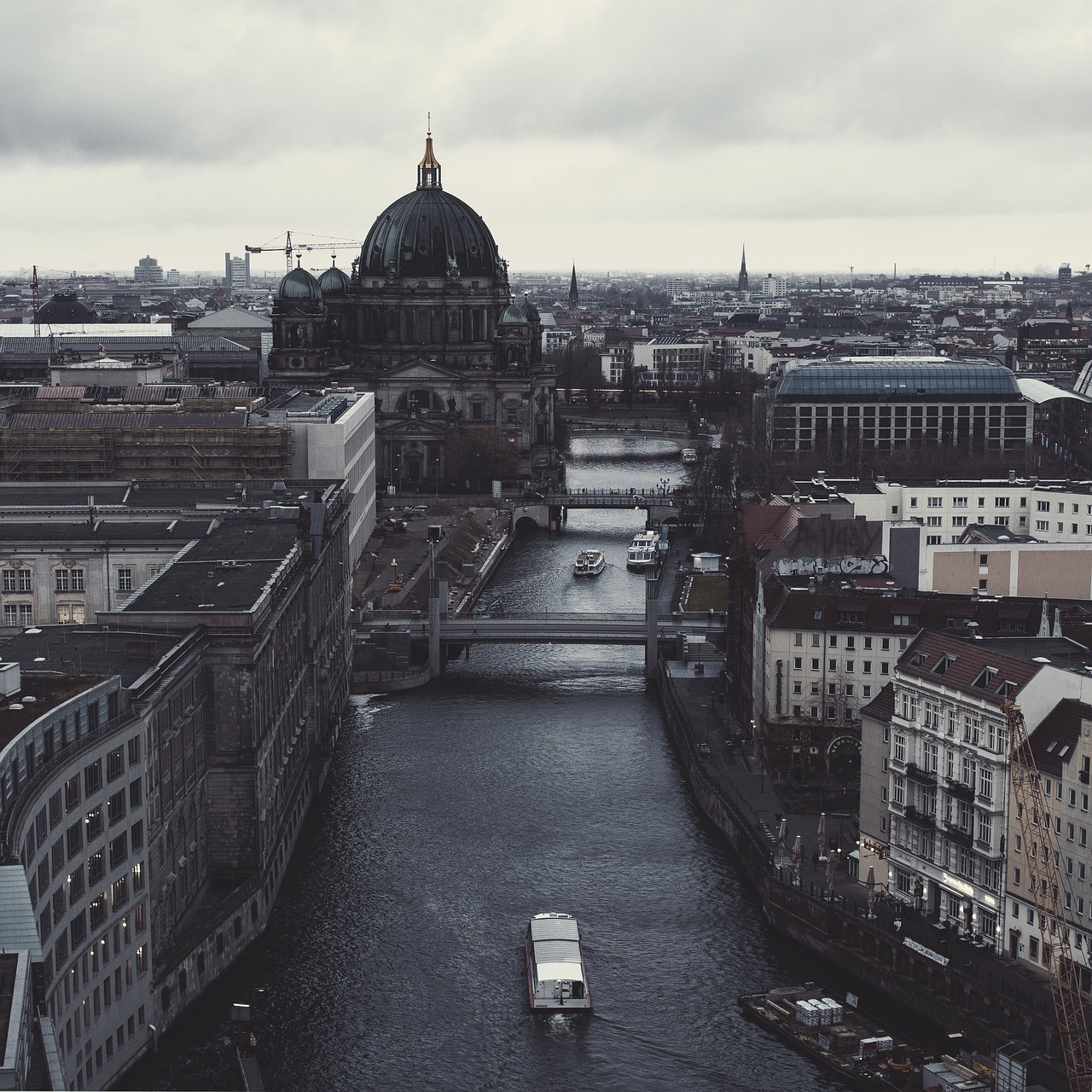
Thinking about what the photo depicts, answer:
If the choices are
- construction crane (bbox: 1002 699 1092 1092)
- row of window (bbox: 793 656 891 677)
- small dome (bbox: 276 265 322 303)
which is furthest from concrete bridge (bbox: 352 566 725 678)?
small dome (bbox: 276 265 322 303)

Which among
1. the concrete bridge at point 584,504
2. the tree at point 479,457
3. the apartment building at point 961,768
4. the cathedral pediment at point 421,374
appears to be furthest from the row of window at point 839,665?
the cathedral pediment at point 421,374

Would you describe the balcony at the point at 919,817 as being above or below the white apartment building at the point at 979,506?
below

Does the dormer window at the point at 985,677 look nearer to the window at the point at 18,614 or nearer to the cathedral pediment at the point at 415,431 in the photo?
the window at the point at 18,614

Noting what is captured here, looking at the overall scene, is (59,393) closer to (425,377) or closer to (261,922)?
(425,377)

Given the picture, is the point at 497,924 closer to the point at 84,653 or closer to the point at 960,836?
the point at 960,836

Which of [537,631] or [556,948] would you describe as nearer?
[556,948]

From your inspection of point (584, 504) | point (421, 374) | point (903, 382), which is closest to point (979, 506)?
point (584, 504)
